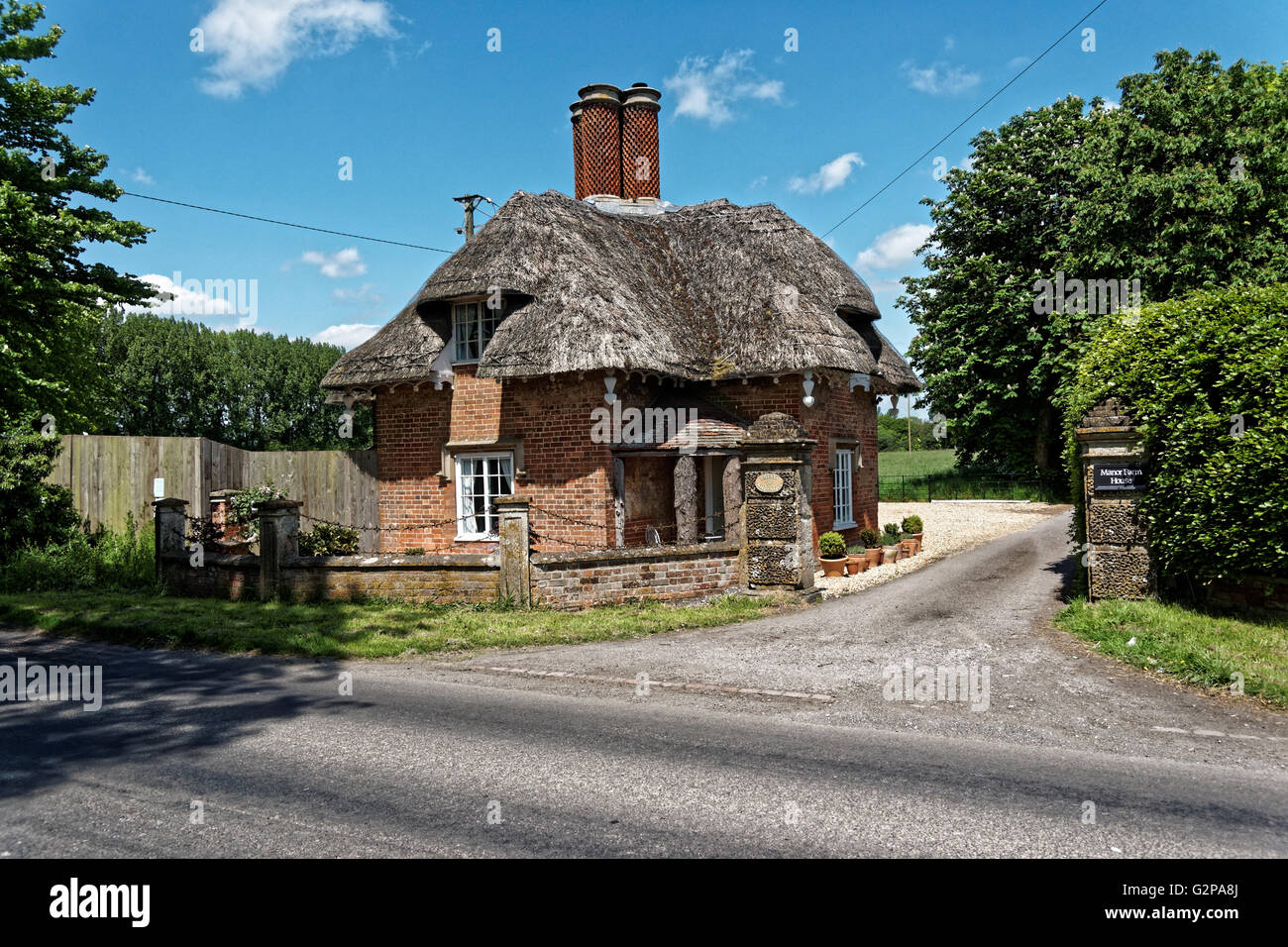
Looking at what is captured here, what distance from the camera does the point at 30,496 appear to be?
47.2 ft

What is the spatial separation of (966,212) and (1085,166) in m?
6.79

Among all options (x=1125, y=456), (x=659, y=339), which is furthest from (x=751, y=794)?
(x=659, y=339)

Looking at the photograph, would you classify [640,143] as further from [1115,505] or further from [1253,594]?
[1253,594]

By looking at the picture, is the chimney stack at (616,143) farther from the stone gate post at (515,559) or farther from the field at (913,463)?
the field at (913,463)

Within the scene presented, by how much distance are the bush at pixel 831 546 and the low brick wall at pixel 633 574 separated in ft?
11.1

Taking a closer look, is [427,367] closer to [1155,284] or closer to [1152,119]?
[1155,284]

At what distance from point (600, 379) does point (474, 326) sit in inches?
122

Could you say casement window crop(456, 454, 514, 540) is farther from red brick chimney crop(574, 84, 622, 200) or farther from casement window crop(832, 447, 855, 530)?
red brick chimney crop(574, 84, 622, 200)

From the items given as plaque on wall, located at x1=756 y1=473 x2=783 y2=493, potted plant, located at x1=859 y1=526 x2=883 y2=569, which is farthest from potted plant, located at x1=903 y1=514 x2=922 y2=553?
plaque on wall, located at x1=756 y1=473 x2=783 y2=493

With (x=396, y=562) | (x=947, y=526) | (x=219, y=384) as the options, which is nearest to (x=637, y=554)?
(x=396, y=562)

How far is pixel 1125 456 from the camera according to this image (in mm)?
9719

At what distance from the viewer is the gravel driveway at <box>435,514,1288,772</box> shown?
20.0 feet

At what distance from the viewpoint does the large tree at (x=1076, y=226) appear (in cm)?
2144

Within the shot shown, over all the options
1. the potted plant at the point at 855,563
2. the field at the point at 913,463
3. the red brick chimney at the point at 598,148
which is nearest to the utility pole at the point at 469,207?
the red brick chimney at the point at 598,148
